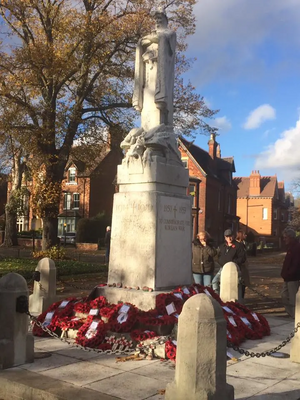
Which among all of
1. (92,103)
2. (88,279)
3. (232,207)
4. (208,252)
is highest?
(92,103)

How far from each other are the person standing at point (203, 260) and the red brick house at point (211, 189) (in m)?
30.0

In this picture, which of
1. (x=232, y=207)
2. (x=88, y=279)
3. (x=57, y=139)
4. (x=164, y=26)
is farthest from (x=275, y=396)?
(x=232, y=207)

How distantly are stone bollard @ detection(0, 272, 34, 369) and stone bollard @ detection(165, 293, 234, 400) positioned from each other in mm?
2443

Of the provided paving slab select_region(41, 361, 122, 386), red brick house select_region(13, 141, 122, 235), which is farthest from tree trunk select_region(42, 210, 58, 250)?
red brick house select_region(13, 141, 122, 235)

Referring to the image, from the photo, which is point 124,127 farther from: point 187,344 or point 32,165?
point 187,344

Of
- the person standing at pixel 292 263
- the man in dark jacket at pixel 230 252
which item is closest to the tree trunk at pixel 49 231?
the man in dark jacket at pixel 230 252

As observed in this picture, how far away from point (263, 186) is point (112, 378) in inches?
2464

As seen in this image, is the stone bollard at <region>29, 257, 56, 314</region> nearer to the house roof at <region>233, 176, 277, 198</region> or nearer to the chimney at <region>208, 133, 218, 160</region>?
the chimney at <region>208, 133, 218, 160</region>

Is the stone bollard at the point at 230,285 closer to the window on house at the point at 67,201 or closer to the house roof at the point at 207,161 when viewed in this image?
the house roof at the point at 207,161

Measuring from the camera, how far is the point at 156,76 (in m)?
8.44

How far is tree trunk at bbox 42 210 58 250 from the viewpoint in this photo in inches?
893

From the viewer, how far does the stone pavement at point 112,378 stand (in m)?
4.86

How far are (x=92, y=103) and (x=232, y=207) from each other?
35342 millimetres

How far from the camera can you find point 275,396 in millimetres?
4891
